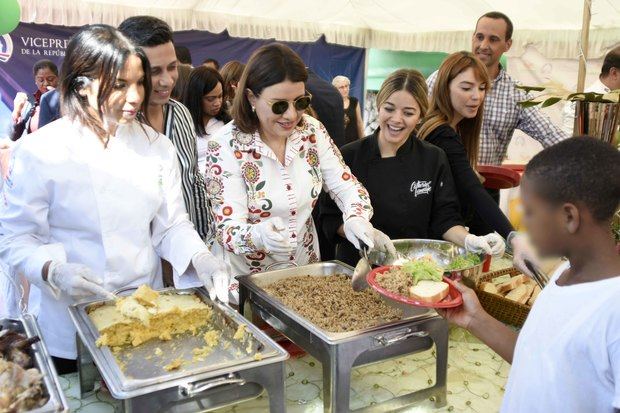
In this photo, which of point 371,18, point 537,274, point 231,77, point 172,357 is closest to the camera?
point 172,357

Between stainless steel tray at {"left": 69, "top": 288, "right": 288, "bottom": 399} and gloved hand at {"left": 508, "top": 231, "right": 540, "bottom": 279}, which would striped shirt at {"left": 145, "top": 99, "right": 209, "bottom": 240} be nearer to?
stainless steel tray at {"left": 69, "top": 288, "right": 288, "bottom": 399}

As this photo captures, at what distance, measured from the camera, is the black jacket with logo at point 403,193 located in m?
2.14

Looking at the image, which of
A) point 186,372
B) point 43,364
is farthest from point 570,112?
point 43,364

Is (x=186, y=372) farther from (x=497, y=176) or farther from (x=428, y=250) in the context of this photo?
(x=497, y=176)

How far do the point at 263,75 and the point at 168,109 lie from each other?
0.52 metres

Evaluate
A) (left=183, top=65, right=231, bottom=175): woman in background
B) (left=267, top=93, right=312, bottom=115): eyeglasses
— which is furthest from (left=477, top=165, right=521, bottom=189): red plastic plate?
(left=183, top=65, right=231, bottom=175): woman in background

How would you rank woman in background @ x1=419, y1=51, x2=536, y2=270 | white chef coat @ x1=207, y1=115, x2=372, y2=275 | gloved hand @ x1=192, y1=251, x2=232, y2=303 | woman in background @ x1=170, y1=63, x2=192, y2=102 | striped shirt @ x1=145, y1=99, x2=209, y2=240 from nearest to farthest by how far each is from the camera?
1. gloved hand @ x1=192, y1=251, x2=232, y2=303
2. white chef coat @ x1=207, y1=115, x2=372, y2=275
3. striped shirt @ x1=145, y1=99, x2=209, y2=240
4. woman in background @ x1=419, y1=51, x2=536, y2=270
5. woman in background @ x1=170, y1=63, x2=192, y2=102

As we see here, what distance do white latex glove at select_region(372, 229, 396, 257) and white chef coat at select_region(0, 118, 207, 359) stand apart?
0.60m

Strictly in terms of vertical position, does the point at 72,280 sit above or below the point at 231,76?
below

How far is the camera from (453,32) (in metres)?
6.82

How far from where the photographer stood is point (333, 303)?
151 cm

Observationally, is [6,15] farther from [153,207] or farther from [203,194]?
[153,207]

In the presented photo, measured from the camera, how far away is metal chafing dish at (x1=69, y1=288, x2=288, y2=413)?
103 centimetres

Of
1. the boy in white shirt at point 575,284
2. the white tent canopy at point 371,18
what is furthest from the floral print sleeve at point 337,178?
the white tent canopy at point 371,18
